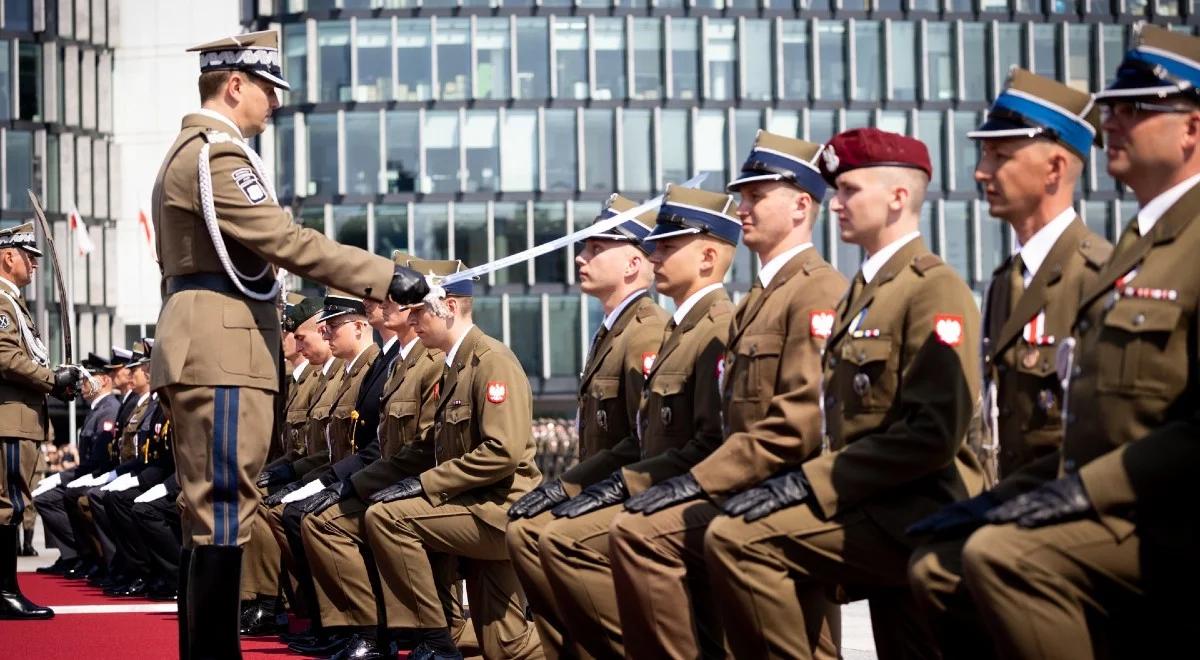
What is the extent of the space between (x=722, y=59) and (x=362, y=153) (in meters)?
8.31

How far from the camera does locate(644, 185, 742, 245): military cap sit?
6812 mm

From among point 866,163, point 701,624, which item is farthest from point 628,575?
point 866,163

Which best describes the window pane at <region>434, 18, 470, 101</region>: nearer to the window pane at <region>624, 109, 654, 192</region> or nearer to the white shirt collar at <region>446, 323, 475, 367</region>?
the window pane at <region>624, 109, 654, 192</region>

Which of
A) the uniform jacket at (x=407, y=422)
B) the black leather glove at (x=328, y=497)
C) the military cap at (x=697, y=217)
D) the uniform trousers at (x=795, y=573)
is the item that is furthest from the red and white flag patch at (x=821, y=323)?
the black leather glove at (x=328, y=497)

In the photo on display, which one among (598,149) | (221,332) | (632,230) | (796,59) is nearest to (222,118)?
(221,332)

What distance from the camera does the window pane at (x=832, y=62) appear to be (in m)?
42.8

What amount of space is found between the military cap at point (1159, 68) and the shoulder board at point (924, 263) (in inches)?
39.5

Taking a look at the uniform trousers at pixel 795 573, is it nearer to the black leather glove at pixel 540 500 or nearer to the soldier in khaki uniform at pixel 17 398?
the black leather glove at pixel 540 500

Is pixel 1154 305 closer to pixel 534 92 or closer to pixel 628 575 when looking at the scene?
pixel 628 575

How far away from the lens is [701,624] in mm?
6047

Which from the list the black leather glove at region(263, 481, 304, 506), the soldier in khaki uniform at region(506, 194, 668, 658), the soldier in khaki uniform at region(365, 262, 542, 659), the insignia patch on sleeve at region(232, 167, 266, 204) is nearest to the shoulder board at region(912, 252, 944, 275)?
the soldier in khaki uniform at region(506, 194, 668, 658)

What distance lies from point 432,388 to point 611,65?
33741 mm

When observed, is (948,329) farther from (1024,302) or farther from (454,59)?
(454,59)

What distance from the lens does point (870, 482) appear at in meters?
5.00
